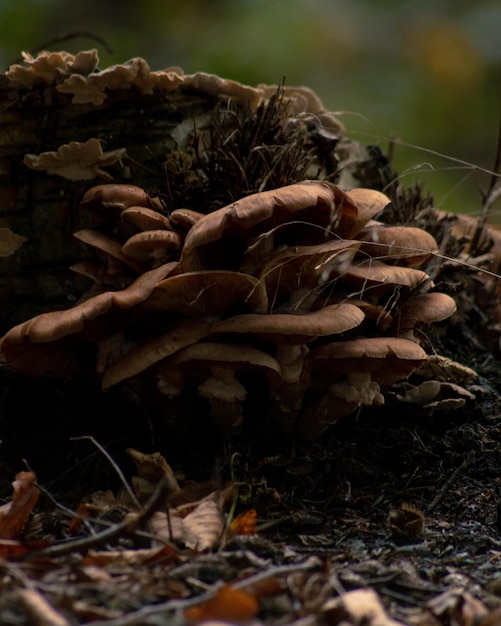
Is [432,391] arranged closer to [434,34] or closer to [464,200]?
[464,200]

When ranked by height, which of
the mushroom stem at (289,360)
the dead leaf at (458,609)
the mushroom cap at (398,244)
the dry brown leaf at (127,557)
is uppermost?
the mushroom cap at (398,244)

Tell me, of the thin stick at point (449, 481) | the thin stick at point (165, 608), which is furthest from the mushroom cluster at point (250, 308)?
the thin stick at point (165, 608)

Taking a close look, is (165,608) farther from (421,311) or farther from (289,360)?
(421,311)

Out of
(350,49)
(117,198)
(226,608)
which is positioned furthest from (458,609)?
(350,49)

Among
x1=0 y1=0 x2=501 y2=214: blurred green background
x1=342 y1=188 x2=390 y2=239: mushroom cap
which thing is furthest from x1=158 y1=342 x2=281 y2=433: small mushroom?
x1=0 y1=0 x2=501 y2=214: blurred green background

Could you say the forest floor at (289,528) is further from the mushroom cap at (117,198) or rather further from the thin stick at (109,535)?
the mushroom cap at (117,198)

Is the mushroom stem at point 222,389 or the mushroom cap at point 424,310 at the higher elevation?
the mushroom cap at point 424,310

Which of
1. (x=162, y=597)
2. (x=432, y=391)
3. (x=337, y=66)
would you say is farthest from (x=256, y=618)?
(x=337, y=66)
